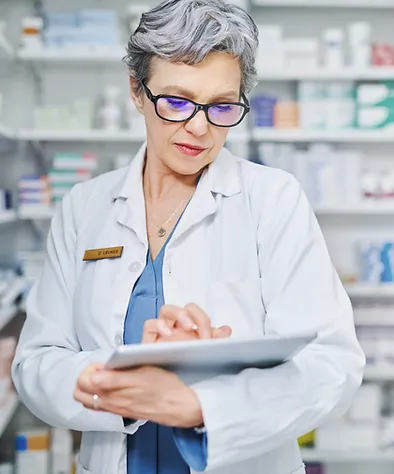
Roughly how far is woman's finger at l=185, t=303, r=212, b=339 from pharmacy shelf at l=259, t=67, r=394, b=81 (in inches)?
94.6

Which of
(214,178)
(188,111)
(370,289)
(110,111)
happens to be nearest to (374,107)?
(370,289)

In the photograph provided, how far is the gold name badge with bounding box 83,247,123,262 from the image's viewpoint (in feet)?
4.25

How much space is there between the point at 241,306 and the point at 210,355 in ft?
1.10

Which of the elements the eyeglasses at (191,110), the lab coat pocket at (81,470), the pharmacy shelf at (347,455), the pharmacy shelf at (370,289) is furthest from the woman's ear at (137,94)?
the pharmacy shelf at (347,455)

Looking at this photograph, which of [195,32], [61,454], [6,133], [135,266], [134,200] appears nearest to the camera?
[195,32]

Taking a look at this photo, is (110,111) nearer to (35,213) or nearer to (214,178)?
(35,213)

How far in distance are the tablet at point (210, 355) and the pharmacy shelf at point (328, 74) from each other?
242 cm

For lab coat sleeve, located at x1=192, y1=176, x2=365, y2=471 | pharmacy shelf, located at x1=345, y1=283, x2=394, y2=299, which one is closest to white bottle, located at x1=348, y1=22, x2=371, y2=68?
pharmacy shelf, located at x1=345, y1=283, x2=394, y2=299

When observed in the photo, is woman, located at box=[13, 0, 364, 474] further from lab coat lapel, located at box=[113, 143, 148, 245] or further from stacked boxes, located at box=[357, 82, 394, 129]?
stacked boxes, located at box=[357, 82, 394, 129]

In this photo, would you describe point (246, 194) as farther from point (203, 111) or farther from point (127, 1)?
point (127, 1)

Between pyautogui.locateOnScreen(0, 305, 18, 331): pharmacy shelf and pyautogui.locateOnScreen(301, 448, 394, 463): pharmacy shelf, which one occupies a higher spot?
pyautogui.locateOnScreen(0, 305, 18, 331): pharmacy shelf

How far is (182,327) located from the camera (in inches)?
38.9

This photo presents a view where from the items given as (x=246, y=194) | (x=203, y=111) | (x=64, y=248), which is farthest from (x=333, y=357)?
(x=64, y=248)

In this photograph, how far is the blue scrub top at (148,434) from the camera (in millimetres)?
1203
